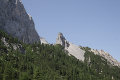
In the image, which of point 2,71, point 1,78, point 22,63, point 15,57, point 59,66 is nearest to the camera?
point 1,78

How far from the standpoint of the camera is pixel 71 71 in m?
185

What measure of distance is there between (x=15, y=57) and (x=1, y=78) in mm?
52303

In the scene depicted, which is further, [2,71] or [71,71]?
[71,71]

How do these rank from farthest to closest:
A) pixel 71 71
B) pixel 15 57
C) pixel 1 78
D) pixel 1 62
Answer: pixel 71 71 → pixel 15 57 → pixel 1 62 → pixel 1 78

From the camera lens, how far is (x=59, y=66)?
19825cm

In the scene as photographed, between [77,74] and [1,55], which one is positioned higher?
[1,55]

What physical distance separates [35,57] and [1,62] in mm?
52796

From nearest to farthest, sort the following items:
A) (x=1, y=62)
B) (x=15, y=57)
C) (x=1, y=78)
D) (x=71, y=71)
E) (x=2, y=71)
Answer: (x=1, y=78), (x=2, y=71), (x=1, y=62), (x=15, y=57), (x=71, y=71)

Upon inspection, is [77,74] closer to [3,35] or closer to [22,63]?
[22,63]

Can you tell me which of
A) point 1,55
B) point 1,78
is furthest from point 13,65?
point 1,78

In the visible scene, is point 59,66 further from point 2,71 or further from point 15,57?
point 2,71

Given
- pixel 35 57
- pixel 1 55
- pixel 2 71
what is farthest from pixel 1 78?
pixel 35 57

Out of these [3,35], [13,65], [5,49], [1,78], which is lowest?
[1,78]

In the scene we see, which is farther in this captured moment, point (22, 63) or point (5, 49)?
point (5, 49)
